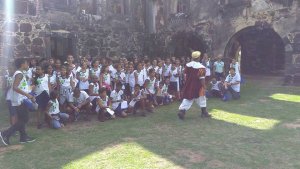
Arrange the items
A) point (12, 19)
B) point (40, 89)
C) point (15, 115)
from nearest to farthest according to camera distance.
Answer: point (15, 115) → point (40, 89) → point (12, 19)

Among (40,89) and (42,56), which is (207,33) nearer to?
(42,56)

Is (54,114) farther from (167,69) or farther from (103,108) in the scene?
(167,69)

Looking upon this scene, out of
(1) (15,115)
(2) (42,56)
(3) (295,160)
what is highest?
(2) (42,56)

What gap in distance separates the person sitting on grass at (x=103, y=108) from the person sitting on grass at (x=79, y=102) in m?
0.25

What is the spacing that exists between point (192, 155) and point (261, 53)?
47.1 ft

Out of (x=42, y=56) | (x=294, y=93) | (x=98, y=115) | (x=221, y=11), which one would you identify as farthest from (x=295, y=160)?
(x=221, y=11)

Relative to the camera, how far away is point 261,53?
18.3 meters

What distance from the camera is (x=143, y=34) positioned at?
1502 centimetres

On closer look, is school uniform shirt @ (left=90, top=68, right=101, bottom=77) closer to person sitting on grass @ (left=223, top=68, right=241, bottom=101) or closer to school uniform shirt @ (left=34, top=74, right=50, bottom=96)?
school uniform shirt @ (left=34, top=74, right=50, bottom=96)

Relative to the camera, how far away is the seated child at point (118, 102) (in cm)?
807

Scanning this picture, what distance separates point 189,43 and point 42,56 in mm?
7390

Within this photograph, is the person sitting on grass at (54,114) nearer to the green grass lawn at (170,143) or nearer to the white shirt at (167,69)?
the green grass lawn at (170,143)

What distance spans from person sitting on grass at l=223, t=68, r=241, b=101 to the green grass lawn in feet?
→ 5.34

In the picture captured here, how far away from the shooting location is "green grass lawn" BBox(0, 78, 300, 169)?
4.91 metres
